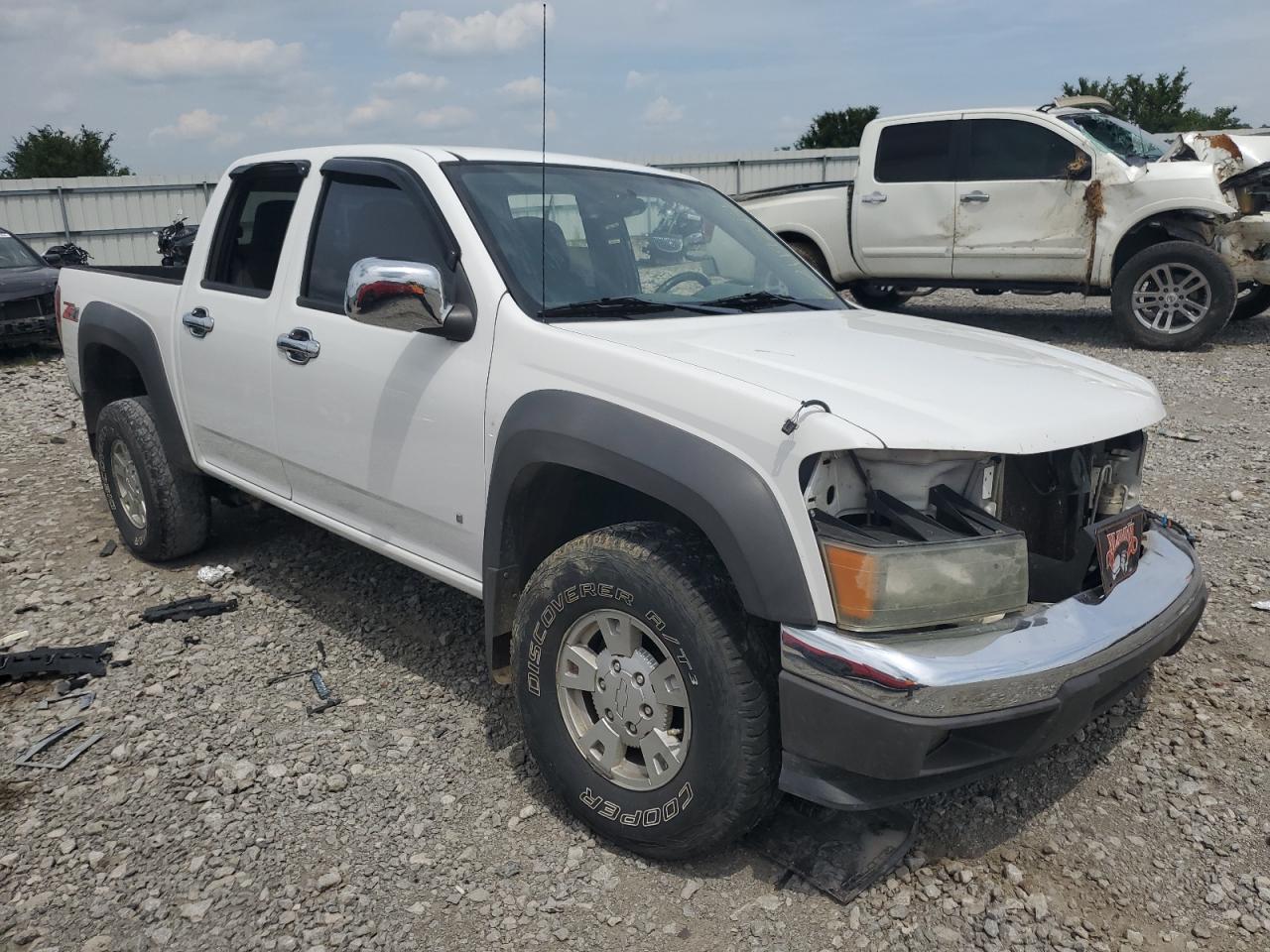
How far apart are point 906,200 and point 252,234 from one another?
24.4 feet

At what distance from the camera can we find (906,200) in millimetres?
10172

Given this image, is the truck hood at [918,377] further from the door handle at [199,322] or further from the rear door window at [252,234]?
the door handle at [199,322]

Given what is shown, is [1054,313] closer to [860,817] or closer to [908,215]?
[908,215]

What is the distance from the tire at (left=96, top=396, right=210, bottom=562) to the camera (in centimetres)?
467

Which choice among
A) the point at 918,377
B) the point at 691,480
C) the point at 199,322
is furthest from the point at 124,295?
the point at 918,377

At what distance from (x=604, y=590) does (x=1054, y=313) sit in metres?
10.6

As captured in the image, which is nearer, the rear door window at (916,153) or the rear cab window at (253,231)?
the rear cab window at (253,231)

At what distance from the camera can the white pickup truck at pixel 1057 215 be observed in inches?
353

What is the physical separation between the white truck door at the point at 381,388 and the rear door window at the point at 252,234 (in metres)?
0.25

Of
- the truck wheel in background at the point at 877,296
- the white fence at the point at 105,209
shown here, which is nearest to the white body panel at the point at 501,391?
the truck wheel in background at the point at 877,296

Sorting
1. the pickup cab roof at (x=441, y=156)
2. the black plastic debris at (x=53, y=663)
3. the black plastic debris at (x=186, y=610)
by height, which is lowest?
the black plastic debris at (x=53, y=663)

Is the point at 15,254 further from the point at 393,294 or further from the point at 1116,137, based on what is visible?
the point at 1116,137

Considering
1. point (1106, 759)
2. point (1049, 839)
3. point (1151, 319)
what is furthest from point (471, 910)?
point (1151, 319)

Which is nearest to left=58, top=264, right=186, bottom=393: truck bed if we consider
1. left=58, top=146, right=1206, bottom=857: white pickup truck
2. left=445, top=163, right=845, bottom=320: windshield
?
left=58, top=146, right=1206, bottom=857: white pickup truck
